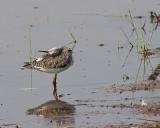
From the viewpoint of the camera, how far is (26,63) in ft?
39.4

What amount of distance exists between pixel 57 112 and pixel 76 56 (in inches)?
129

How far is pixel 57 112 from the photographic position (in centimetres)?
1012

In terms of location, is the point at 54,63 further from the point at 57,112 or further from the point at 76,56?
the point at 76,56

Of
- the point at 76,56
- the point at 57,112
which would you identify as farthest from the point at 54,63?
the point at 76,56

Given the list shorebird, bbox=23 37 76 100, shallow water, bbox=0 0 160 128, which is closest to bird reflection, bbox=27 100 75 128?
shallow water, bbox=0 0 160 128

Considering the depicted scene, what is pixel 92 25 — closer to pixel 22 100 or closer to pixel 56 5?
pixel 56 5

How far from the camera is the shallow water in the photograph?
9.97m

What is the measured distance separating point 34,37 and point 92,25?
1589mm

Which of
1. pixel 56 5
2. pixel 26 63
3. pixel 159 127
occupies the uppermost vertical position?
pixel 56 5

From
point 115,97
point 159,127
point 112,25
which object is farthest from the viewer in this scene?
point 112,25

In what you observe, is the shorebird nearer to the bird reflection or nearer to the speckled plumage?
the speckled plumage

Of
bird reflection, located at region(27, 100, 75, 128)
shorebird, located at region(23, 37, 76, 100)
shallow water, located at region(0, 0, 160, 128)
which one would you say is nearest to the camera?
bird reflection, located at region(27, 100, 75, 128)

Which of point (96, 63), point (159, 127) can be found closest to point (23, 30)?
point (96, 63)

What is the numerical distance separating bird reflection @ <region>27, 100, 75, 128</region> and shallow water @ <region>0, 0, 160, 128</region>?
62 millimetres
